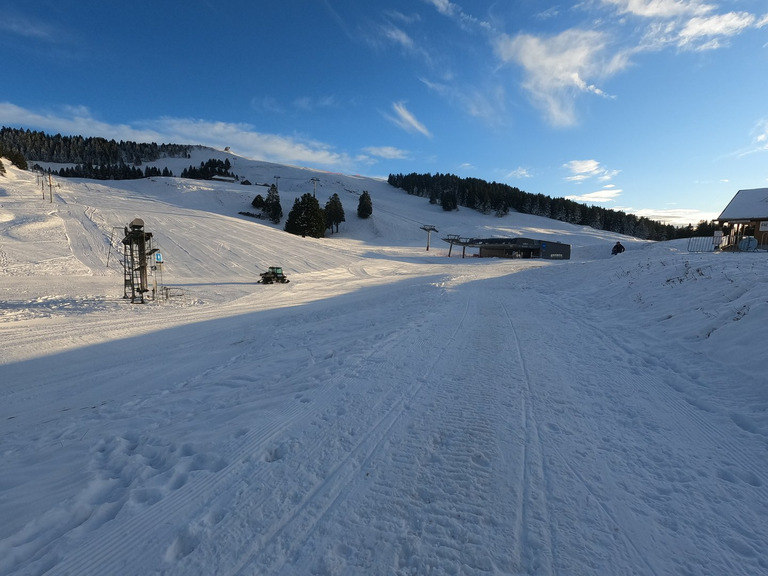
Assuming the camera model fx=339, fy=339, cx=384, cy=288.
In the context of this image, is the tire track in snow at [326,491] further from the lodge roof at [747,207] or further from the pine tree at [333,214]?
the pine tree at [333,214]

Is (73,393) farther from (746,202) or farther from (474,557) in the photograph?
(746,202)

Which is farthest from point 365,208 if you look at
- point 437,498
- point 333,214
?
point 437,498

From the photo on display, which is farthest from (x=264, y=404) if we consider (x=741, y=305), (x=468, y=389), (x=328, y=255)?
(x=328, y=255)

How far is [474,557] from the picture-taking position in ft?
8.36

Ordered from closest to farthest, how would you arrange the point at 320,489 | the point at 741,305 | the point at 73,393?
the point at 320,489 → the point at 73,393 → the point at 741,305

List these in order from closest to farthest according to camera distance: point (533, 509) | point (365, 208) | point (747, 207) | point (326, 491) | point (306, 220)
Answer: point (533, 509) → point (326, 491) → point (747, 207) → point (306, 220) → point (365, 208)

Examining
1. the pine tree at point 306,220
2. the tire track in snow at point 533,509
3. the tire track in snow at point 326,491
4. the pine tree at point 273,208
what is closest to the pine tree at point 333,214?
the pine tree at point 273,208

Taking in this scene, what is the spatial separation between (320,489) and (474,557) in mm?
1496

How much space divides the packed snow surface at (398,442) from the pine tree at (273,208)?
55.5 meters

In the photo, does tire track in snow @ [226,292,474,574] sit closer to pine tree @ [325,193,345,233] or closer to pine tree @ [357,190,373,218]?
pine tree @ [325,193,345,233]

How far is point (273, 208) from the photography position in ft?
211

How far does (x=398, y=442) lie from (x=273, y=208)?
66.2 m

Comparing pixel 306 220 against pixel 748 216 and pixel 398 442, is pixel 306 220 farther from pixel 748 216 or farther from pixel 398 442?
pixel 398 442

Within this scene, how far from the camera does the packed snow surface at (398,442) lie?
267cm
